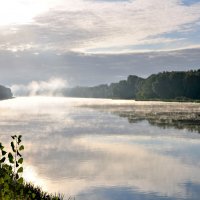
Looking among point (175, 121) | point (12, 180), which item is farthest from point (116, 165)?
point (175, 121)

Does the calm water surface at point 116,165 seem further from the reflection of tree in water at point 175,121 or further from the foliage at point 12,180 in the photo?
the reflection of tree in water at point 175,121

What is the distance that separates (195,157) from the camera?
97.5 ft

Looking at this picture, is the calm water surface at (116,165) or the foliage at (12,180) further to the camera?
the calm water surface at (116,165)

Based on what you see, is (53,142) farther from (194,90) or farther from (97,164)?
(194,90)

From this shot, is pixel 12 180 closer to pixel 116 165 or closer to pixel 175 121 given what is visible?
pixel 116 165

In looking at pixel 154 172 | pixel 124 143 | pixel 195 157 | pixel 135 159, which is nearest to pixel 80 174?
pixel 154 172

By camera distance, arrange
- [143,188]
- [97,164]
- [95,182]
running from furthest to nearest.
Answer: [97,164] → [95,182] → [143,188]

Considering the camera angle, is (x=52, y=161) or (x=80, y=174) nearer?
(x=80, y=174)

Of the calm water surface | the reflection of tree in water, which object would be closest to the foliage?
the calm water surface

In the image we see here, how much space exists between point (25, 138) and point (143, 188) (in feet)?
80.8

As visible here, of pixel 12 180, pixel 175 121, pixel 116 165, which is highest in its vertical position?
pixel 12 180

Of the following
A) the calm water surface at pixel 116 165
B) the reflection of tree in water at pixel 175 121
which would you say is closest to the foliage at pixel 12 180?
the calm water surface at pixel 116 165

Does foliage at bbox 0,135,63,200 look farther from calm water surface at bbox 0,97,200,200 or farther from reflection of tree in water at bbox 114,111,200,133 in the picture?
reflection of tree in water at bbox 114,111,200,133

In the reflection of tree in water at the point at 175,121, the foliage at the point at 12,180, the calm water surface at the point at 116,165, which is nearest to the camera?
the foliage at the point at 12,180
